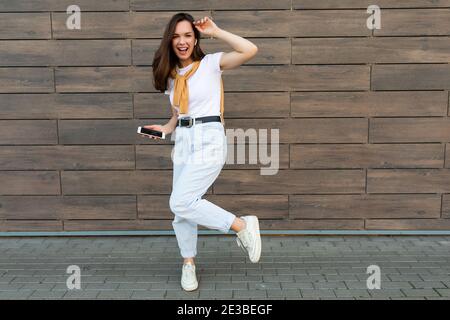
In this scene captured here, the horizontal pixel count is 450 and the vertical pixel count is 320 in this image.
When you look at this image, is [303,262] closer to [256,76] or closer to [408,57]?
[256,76]

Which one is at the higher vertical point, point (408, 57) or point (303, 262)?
point (408, 57)

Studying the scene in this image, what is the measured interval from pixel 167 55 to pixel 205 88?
373 millimetres

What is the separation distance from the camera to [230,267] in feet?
12.2

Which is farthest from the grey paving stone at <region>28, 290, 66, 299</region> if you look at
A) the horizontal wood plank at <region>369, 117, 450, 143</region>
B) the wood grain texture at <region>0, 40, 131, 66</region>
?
the horizontal wood plank at <region>369, 117, 450, 143</region>

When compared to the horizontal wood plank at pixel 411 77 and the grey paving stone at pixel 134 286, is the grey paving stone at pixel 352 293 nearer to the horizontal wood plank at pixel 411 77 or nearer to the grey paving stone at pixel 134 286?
the grey paving stone at pixel 134 286

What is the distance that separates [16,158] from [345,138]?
11.5ft

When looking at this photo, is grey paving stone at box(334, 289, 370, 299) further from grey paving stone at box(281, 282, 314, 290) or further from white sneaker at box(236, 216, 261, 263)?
white sneaker at box(236, 216, 261, 263)

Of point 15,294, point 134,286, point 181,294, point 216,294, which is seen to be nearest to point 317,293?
point 216,294

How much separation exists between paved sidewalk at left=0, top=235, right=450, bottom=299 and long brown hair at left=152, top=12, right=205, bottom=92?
163 cm

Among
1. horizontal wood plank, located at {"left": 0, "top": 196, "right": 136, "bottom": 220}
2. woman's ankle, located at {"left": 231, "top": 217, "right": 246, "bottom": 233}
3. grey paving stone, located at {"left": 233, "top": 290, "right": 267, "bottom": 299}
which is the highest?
woman's ankle, located at {"left": 231, "top": 217, "right": 246, "bottom": 233}

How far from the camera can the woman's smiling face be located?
3039mm
